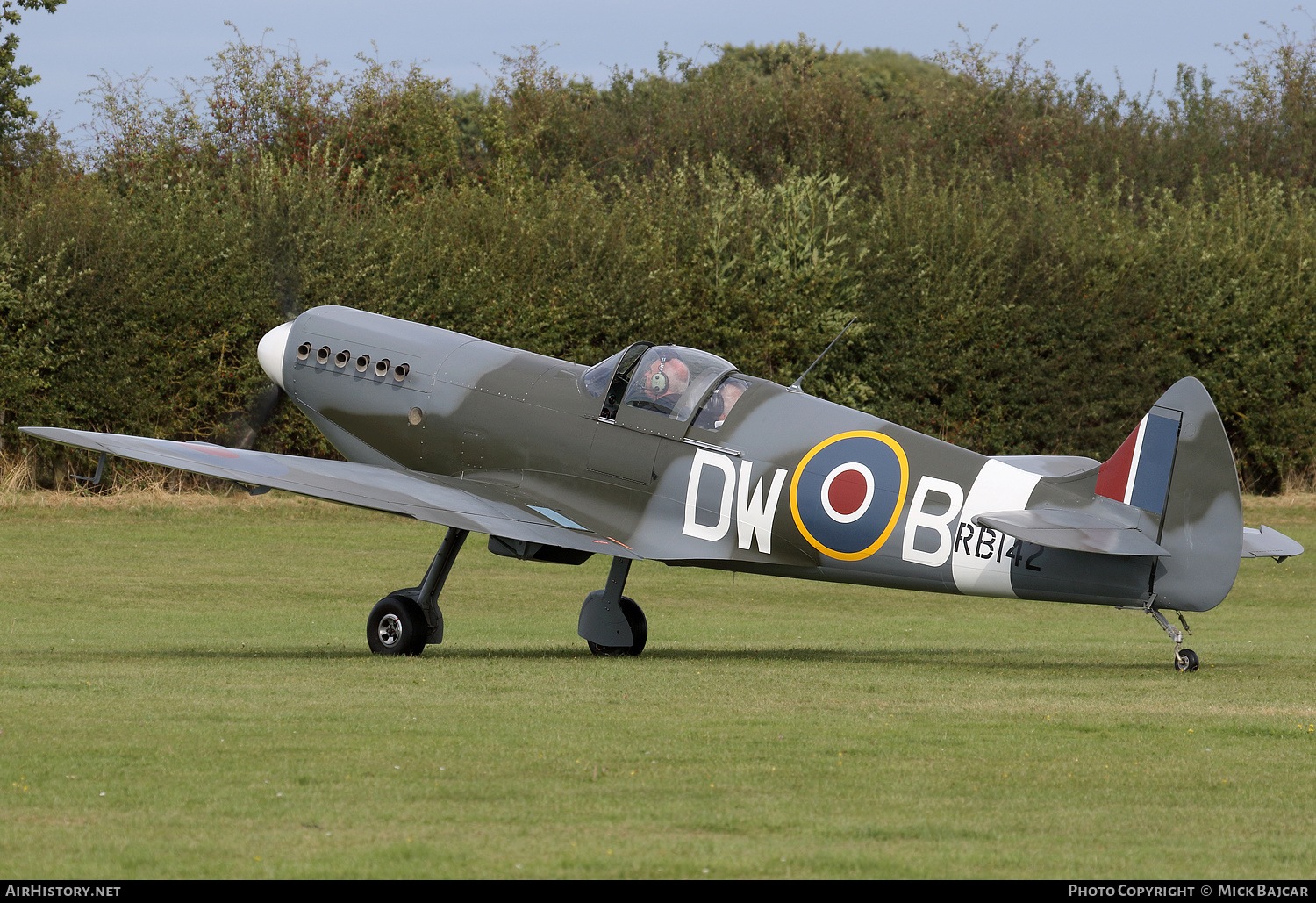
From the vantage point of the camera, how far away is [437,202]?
1190 inches

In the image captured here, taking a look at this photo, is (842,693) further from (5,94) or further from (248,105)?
(248,105)

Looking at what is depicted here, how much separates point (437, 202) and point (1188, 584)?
2169 cm

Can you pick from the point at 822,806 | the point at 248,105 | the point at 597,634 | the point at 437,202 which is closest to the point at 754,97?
the point at 248,105

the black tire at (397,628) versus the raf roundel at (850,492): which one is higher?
the raf roundel at (850,492)

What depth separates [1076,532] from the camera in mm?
10570

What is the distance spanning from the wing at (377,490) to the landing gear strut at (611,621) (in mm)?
587

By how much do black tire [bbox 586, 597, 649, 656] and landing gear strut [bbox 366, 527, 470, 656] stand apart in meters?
1.30

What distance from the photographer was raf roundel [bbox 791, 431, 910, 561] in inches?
451

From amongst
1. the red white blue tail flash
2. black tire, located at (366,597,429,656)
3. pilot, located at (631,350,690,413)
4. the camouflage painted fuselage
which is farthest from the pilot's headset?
the red white blue tail flash

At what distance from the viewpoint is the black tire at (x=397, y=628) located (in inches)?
492

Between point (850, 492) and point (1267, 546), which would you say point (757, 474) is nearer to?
point (850, 492)

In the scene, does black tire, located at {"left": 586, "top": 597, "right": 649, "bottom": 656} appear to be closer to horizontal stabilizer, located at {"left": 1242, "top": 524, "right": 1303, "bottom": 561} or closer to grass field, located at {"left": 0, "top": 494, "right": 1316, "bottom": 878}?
grass field, located at {"left": 0, "top": 494, "right": 1316, "bottom": 878}

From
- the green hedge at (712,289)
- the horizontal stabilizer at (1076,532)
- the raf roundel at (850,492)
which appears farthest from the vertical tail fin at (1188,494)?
the green hedge at (712,289)

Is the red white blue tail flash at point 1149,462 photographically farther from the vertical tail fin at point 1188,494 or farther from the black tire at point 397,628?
the black tire at point 397,628
